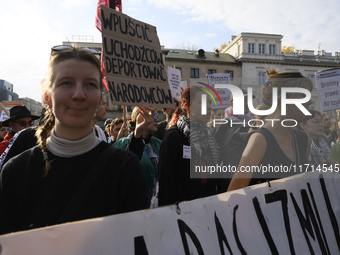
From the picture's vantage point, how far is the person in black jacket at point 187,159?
2834mm

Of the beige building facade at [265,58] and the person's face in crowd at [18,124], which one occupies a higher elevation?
the beige building facade at [265,58]

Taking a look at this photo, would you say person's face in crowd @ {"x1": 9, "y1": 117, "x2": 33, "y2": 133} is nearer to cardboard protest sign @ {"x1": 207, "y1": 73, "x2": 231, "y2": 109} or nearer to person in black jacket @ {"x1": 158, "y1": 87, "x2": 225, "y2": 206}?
person in black jacket @ {"x1": 158, "y1": 87, "x2": 225, "y2": 206}

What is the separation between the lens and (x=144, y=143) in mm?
2795

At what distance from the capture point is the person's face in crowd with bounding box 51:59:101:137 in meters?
1.46

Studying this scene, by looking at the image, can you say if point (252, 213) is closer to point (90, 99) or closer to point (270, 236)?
point (270, 236)

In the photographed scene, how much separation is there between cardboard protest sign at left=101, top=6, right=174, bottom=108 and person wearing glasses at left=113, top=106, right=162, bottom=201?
6.0 inches

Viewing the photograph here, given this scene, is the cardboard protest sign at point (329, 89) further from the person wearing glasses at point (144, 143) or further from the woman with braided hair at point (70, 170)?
the woman with braided hair at point (70, 170)

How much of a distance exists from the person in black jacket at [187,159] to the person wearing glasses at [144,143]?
28 centimetres

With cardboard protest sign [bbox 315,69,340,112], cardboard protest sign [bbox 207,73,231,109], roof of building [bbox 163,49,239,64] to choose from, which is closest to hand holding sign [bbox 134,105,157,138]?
cardboard protest sign [bbox 207,73,231,109]

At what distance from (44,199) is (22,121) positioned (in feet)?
11.7

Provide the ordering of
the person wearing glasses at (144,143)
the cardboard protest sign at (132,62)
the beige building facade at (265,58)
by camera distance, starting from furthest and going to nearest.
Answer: the beige building facade at (265,58)
the person wearing glasses at (144,143)
the cardboard protest sign at (132,62)

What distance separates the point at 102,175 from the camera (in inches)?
54.4

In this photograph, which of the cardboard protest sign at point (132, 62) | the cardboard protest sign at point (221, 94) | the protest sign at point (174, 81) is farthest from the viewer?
the protest sign at point (174, 81)

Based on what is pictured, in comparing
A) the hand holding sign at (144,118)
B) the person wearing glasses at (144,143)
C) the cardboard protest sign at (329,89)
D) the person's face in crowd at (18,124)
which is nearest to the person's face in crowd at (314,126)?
the cardboard protest sign at (329,89)
